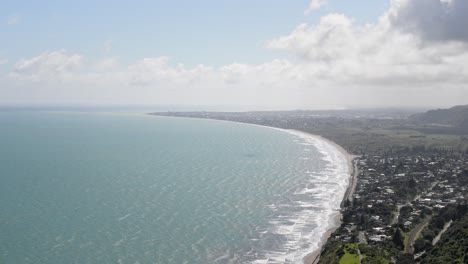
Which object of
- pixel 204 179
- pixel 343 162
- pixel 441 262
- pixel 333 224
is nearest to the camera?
pixel 441 262

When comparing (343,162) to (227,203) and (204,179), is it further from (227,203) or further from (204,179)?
(227,203)

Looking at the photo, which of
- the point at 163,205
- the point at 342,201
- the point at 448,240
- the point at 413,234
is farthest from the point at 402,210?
the point at 163,205

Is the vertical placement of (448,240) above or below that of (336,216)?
above

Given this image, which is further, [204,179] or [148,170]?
[148,170]

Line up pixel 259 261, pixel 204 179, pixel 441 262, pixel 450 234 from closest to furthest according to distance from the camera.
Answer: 1. pixel 441 262
2. pixel 259 261
3. pixel 450 234
4. pixel 204 179

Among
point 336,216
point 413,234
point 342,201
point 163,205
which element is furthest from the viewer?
point 342,201

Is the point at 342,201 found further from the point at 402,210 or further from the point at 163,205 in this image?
the point at 163,205

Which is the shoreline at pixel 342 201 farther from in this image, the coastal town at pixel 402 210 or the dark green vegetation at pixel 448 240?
the dark green vegetation at pixel 448 240

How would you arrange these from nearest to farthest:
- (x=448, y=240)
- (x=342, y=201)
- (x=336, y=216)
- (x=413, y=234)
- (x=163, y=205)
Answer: (x=448, y=240)
(x=413, y=234)
(x=336, y=216)
(x=163, y=205)
(x=342, y=201)

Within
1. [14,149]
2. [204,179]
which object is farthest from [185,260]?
[14,149]
